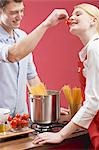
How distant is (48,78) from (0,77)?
3.53 ft

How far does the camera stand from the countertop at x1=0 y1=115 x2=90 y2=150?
1.40 m

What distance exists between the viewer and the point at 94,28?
5.10 ft

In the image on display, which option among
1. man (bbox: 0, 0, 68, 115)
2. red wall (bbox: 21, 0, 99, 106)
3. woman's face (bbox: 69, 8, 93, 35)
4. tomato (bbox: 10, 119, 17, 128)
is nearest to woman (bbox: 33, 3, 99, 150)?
woman's face (bbox: 69, 8, 93, 35)

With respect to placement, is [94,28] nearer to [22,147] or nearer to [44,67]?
[22,147]

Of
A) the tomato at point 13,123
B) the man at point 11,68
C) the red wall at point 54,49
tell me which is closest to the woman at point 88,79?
the tomato at point 13,123

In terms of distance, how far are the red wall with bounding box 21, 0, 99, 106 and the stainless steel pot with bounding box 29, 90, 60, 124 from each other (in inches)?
40.5

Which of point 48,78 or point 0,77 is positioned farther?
point 48,78

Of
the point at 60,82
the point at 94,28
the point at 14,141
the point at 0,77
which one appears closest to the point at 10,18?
the point at 0,77

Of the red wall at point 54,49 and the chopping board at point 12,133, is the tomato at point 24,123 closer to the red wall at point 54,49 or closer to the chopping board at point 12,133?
the chopping board at point 12,133

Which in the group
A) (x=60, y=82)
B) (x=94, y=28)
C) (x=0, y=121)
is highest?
(x=94, y=28)

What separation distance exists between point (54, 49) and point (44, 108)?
1.31m

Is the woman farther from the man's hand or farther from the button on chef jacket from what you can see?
the button on chef jacket

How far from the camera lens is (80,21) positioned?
60.9 inches

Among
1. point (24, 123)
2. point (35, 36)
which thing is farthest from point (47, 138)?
point (35, 36)
